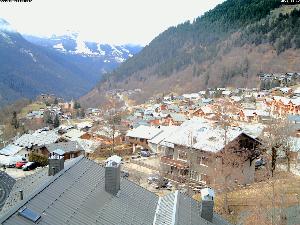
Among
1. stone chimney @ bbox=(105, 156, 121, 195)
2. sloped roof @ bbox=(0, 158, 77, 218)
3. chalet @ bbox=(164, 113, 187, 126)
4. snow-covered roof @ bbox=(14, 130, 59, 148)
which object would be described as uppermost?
stone chimney @ bbox=(105, 156, 121, 195)

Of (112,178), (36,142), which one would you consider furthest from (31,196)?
(36,142)

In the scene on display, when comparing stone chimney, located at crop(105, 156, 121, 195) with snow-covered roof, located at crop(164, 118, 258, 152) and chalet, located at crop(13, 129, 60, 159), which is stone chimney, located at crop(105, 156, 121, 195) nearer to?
snow-covered roof, located at crop(164, 118, 258, 152)

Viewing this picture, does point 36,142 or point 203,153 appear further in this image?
point 36,142

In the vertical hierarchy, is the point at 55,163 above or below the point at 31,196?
above

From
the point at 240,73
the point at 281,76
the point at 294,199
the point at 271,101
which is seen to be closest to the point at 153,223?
the point at 294,199

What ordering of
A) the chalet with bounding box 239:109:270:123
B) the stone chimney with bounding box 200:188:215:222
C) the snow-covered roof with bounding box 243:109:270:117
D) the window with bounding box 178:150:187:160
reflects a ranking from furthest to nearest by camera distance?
1. the snow-covered roof with bounding box 243:109:270:117
2. the chalet with bounding box 239:109:270:123
3. the window with bounding box 178:150:187:160
4. the stone chimney with bounding box 200:188:215:222

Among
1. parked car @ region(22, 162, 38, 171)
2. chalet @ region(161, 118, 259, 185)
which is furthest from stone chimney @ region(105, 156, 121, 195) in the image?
parked car @ region(22, 162, 38, 171)

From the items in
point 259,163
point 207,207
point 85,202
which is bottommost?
point 259,163

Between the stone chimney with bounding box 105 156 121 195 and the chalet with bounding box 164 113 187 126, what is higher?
the stone chimney with bounding box 105 156 121 195

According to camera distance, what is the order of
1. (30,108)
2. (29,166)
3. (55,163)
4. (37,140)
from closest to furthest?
(55,163)
(29,166)
(37,140)
(30,108)

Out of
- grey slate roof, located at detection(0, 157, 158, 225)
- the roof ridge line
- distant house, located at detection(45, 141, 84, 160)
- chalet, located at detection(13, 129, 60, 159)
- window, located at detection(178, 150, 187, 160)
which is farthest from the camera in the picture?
chalet, located at detection(13, 129, 60, 159)

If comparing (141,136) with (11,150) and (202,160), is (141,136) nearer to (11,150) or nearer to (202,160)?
(11,150)
